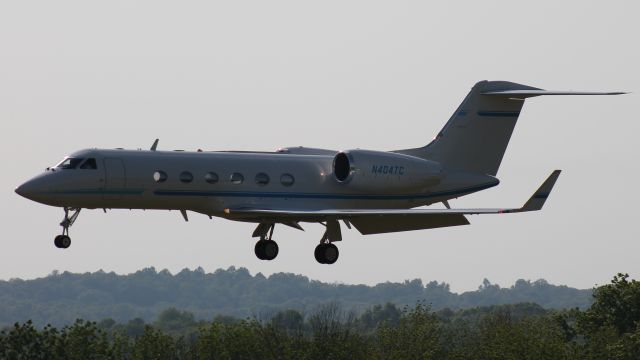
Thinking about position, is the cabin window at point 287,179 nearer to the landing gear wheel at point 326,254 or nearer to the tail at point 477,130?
the landing gear wheel at point 326,254

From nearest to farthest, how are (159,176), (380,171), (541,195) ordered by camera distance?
(541,195)
(159,176)
(380,171)

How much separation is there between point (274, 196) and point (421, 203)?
5852 mm

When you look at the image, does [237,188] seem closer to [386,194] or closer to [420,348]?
[386,194]

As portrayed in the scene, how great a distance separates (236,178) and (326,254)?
13.9 ft

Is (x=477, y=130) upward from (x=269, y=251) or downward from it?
upward

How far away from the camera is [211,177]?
46.7 meters

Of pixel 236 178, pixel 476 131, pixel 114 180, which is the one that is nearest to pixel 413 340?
pixel 476 131

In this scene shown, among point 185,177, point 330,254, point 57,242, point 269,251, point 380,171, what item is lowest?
point 330,254

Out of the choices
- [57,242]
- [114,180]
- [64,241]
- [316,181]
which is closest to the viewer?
[57,242]

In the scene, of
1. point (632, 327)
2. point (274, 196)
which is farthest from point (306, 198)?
point (632, 327)

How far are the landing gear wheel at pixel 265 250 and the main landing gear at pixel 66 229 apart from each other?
6.43m

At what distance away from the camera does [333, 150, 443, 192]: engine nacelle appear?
49281 mm

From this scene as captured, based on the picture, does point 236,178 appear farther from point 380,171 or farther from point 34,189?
point 34,189

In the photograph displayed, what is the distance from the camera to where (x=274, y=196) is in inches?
1893
